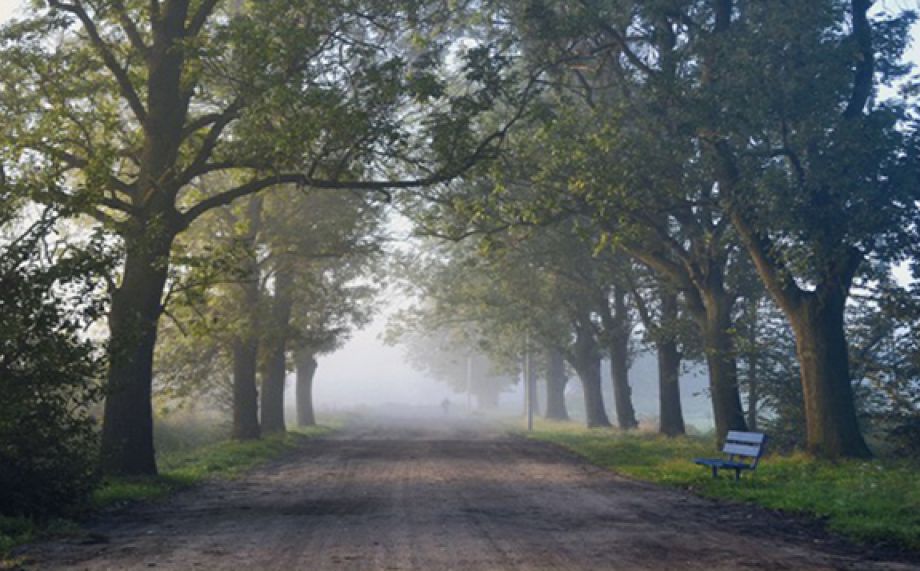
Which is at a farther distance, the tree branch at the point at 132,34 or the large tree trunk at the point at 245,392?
the large tree trunk at the point at 245,392

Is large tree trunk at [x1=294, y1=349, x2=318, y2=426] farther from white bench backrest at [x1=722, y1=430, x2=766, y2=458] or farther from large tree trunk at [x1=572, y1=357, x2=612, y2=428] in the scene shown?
white bench backrest at [x1=722, y1=430, x2=766, y2=458]

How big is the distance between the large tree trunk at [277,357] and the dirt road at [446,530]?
41.2ft

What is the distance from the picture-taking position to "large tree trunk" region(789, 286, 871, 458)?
2080cm

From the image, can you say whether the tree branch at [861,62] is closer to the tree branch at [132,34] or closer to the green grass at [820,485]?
the green grass at [820,485]

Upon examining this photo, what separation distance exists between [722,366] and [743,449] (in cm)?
822

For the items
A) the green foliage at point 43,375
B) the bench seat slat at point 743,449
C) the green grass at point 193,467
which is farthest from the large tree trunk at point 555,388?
the green foliage at point 43,375

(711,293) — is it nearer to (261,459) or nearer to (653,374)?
(261,459)

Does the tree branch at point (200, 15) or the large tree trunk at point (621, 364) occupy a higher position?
the tree branch at point (200, 15)

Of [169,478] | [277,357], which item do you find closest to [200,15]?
[169,478]

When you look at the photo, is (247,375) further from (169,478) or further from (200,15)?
(200,15)

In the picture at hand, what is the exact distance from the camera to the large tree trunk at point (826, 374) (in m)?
20.8

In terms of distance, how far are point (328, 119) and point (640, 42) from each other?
429 inches

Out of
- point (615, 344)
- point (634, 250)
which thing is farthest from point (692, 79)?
point (615, 344)

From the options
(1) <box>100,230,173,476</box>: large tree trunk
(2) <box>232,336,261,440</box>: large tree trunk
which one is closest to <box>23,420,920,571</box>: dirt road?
(1) <box>100,230,173,476</box>: large tree trunk
